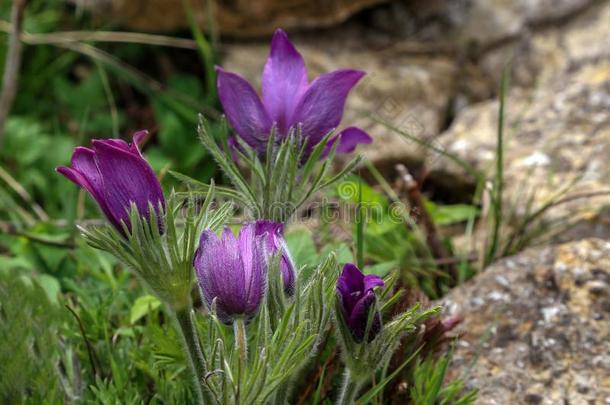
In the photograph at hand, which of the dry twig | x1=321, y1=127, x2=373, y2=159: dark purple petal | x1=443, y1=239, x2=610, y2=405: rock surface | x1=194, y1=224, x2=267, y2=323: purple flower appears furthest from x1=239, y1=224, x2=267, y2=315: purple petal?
the dry twig

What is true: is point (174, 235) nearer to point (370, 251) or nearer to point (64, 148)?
point (370, 251)

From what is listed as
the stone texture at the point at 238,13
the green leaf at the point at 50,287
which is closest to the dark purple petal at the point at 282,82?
the green leaf at the point at 50,287

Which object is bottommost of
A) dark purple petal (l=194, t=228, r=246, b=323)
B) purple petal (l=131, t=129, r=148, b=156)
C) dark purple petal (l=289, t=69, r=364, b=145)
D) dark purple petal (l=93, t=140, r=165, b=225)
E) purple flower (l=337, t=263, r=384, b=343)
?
purple flower (l=337, t=263, r=384, b=343)

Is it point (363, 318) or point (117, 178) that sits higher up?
point (117, 178)

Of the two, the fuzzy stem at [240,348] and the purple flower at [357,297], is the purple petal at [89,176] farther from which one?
the purple flower at [357,297]

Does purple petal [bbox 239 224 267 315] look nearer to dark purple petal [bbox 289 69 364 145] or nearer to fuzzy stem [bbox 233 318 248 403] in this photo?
fuzzy stem [bbox 233 318 248 403]

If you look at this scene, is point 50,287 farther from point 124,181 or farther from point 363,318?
point 363,318

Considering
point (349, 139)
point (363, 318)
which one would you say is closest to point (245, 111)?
point (349, 139)
